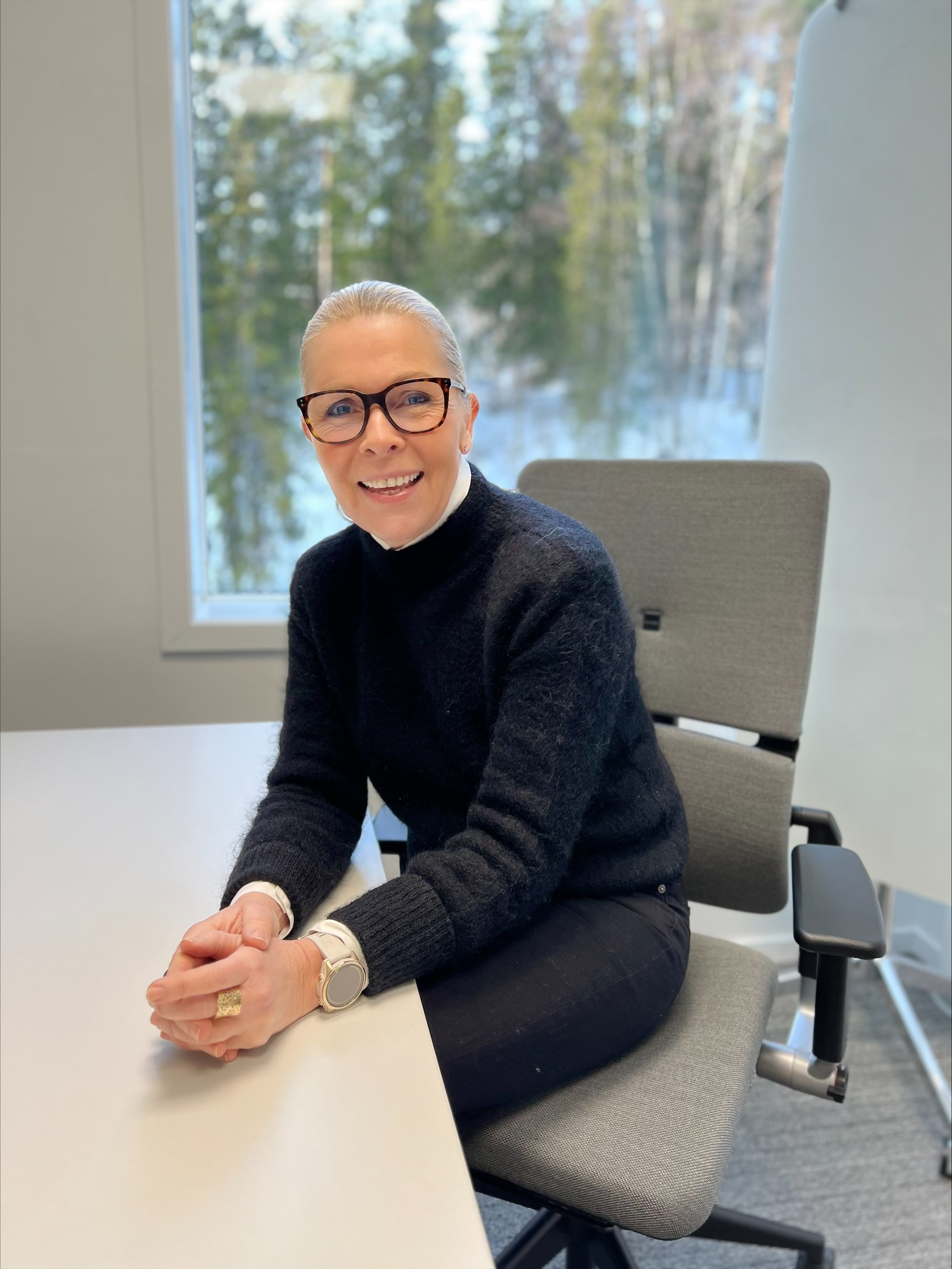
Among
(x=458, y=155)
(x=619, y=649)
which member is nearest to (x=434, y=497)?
(x=619, y=649)

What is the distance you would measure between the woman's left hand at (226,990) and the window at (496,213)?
4.00 feet

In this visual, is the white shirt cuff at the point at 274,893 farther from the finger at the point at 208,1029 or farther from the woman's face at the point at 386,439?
the woman's face at the point at 386,439

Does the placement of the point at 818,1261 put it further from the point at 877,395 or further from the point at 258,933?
the point at 877,395

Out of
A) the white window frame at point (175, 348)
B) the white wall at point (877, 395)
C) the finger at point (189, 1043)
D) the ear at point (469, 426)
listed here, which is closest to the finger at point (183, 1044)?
the finger at point (189, 1043)

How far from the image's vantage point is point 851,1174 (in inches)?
62.8

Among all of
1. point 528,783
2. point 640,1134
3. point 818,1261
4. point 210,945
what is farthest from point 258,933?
point 818,1261

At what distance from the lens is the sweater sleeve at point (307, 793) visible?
0.89 metres

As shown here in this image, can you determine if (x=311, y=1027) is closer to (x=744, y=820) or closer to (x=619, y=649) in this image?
(x=619, y=649)

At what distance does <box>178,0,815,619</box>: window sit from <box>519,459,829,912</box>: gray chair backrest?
76 cm

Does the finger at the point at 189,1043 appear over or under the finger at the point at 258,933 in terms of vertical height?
under

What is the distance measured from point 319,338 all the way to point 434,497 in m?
0.19

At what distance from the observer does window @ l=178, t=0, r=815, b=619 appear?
176 cm

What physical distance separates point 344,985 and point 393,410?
524 mm

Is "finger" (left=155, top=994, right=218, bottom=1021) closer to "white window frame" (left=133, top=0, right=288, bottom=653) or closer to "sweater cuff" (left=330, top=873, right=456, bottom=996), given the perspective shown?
"sweater cuff" (left=330, top=873, right=456, bottom=996)
